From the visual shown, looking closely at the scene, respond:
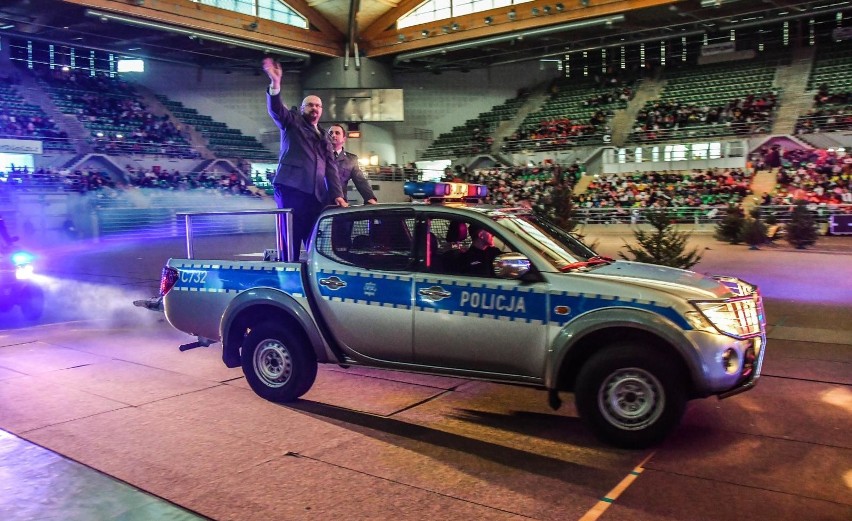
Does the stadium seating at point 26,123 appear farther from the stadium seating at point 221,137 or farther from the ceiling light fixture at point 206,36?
the stadium seating at point 221,137

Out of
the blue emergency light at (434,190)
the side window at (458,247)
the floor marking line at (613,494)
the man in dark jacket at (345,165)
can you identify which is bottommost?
the floor marking line at (613,494)

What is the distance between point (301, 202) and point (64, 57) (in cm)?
3649

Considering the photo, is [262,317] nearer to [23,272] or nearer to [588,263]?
[588,263]

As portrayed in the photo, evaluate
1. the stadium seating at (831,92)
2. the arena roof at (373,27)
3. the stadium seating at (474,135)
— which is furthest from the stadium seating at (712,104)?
the stadium seating at (474,135)

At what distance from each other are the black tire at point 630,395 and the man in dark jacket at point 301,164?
302 centimetres

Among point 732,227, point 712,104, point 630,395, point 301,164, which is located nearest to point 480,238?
point 630,395

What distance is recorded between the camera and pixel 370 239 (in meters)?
5.57

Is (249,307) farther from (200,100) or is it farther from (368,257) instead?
(200,100)

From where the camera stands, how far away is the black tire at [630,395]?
4457 millimetres

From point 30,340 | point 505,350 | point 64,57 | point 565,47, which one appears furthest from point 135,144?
point 505,350

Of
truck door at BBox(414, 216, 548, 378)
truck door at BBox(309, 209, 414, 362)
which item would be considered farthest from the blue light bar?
truck door at BBox(414, 216, 548, 378)

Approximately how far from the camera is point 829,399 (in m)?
5.61

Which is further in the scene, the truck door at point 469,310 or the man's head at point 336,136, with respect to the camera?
the man's head at point 336,136

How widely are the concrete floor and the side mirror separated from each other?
3.90ft
